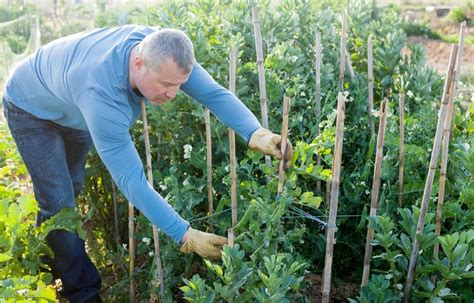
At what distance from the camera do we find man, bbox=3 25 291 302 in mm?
2070

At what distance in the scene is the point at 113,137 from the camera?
205cm

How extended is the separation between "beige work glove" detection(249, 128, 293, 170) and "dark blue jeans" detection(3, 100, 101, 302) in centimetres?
85

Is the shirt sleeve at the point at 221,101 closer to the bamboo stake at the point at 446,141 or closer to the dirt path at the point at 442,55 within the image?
the bamboo stake at the point at 446,141

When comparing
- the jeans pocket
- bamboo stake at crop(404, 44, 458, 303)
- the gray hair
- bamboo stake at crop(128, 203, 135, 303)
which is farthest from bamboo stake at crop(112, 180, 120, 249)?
bamboo stake at crop(404, 44, 458, 303)

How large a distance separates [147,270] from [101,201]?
2.38ft

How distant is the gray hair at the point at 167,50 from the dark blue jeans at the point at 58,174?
0.79 meters

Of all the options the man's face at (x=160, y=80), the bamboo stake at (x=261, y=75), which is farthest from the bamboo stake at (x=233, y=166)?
the man's face at (x=160, y=80)

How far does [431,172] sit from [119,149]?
109 centimetres

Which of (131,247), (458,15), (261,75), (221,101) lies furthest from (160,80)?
(458,15)

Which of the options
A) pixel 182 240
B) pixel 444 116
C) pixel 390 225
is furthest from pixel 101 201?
pixel 444 116

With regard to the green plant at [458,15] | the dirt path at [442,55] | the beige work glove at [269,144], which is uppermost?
the beige work glove at [269,144]

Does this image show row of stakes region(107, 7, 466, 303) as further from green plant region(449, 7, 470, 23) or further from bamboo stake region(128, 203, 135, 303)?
green plant region(449, 7, 470, 23)

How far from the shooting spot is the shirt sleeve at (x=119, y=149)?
2043mm

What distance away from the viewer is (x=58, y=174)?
2713 mm
